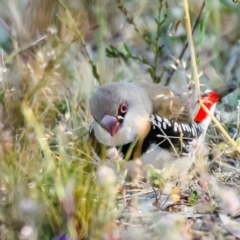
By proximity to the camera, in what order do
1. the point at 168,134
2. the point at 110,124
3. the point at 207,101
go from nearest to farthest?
the point at 110,124
the point at 168,134
the point at 207,101

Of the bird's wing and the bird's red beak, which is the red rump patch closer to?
the bird's wing

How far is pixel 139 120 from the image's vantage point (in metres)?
3.12

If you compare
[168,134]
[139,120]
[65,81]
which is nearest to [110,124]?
[139,120]

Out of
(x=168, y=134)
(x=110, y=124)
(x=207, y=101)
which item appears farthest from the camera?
(x=207, y=101)

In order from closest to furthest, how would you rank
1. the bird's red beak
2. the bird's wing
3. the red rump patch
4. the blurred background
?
the blurred background
the bird's red beak
the bird's wing
the red rump patch

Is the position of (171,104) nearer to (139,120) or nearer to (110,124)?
(139,120)

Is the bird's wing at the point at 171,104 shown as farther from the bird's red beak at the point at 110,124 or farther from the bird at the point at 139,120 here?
the bird's red beak at the point at 110,124

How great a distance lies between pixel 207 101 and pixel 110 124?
0.67 meters

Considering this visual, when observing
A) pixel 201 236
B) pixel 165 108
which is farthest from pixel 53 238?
pixel 165 108

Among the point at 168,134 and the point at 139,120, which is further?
the point at 168,134

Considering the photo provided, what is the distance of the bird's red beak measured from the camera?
10.1 feet

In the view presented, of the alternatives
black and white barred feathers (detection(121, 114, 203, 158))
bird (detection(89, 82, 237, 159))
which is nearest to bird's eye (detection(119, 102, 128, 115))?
bird (detection(89, 82, 237, 159))

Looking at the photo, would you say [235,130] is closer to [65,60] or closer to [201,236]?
[65,60]

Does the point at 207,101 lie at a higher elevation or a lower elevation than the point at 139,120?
lower
